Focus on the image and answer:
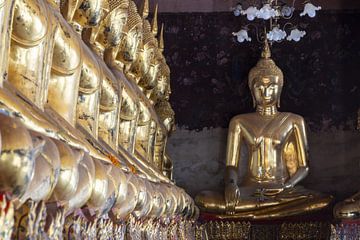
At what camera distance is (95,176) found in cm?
187

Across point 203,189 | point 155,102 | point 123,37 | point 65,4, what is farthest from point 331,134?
point 65,4

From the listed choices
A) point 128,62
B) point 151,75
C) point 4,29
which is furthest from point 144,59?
point 4,29

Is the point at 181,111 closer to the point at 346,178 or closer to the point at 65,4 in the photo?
the point at 346,178

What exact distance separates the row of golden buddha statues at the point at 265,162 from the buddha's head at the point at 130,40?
2244 mm

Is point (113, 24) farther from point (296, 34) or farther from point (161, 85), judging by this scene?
point (296, 34)

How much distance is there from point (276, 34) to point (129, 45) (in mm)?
2576

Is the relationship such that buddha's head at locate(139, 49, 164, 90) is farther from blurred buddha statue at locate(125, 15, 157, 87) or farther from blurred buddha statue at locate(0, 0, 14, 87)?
blurred buddha statue at locate(0, 0, 14, 87)

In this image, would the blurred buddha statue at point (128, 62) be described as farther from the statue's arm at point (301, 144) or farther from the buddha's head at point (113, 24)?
the statue's arm at point (301, 144)

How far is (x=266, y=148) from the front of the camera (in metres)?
5.98

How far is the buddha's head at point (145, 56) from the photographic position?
3.91 metres

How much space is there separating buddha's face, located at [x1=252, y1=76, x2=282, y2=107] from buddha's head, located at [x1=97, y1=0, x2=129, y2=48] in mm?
2932

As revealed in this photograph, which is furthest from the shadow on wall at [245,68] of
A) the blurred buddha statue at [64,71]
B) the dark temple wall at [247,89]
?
the blurred buddha statue at [64,71]

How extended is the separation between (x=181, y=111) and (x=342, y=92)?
4.39 feet

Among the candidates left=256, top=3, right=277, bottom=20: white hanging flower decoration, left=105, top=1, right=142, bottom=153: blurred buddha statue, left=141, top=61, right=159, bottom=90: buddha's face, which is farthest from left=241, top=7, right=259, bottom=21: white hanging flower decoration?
left=105, top=1, right=142, bottom=153: blurred buddha statue
